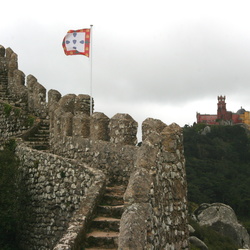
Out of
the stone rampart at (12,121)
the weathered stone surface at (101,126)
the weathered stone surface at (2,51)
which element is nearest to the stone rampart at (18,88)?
the weathered stone surface at (2,51)

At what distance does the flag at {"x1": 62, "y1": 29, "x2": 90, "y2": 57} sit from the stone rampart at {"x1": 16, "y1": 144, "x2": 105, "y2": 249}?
4223mm

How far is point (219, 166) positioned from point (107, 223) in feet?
221

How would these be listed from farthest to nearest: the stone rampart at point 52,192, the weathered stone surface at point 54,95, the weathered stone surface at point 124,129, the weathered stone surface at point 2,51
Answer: the weathered stone surface at point 2,51 → the weathered stone surface at point 54,95 → the weathered stone surface at point 124,129 → the stone rampart at point 52,192

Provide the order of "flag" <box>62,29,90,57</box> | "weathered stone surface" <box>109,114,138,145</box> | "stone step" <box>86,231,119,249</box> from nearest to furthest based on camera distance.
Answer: "stone step" <box>86,231,119,249</box> → "weathered stone surface" <box>109,114,138,145</box> → "flag" <box>62,29,90,57</box>

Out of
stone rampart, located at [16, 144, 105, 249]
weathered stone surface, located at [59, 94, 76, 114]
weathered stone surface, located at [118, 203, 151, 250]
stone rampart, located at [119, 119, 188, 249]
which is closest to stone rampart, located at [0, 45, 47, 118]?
weathered stone surface, located at [59, 94, 76, 114]

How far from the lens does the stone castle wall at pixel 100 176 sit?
4416 millimetres

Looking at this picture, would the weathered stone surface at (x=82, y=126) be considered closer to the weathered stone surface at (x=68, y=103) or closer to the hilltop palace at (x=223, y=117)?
the weathered stone surface at (x=68, y=103)

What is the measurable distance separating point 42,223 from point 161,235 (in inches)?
220

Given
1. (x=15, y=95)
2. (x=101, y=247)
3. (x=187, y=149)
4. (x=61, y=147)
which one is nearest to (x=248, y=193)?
(x=187, y=149)

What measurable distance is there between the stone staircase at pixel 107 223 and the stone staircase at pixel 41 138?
211 inches

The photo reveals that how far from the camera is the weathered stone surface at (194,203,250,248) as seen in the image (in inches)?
1224

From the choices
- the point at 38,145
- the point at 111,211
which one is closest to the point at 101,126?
the point at 111,211

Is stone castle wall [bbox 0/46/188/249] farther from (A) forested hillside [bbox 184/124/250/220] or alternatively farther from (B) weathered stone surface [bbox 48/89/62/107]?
(A) forested hillside [bbox 184/124/250/220]

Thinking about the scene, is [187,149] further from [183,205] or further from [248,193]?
[183,205]
